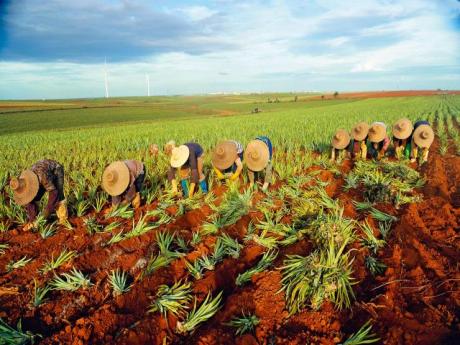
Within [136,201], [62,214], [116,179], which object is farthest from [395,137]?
[62,214]

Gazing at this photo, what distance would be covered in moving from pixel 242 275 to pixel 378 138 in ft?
19.5

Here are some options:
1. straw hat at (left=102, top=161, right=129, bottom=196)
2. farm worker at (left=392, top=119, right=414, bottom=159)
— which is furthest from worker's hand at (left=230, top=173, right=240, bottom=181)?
farm worker at (left=392, top=119, right=414, bottom=159)

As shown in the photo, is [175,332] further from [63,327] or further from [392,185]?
[392,185]

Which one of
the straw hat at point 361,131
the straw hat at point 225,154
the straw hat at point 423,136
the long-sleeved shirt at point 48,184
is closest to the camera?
the long-sleeved shirt at point 48,184

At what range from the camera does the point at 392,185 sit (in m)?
5.23

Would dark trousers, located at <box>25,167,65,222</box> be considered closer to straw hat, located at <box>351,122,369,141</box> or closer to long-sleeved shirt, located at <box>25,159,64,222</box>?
long-sleeved shirt, located at <box>25,159,64,222</box>

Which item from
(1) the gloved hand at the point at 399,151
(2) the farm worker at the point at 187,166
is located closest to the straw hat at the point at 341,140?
(1) the gloved hand at the point at 399,151

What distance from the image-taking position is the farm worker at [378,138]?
297 inches

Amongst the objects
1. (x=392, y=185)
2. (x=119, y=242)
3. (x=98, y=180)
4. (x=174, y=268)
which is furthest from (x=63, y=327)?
(x=392, y=185)

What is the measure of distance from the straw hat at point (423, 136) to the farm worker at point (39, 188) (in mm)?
7230

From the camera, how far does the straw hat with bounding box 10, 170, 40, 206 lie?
4.09 m

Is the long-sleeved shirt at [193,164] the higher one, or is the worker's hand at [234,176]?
the long-sleeved shirt at [193,164]

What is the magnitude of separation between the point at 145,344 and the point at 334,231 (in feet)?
6.10

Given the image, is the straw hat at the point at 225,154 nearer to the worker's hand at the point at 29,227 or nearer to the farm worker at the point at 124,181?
the farm worker at the point at 124,181
